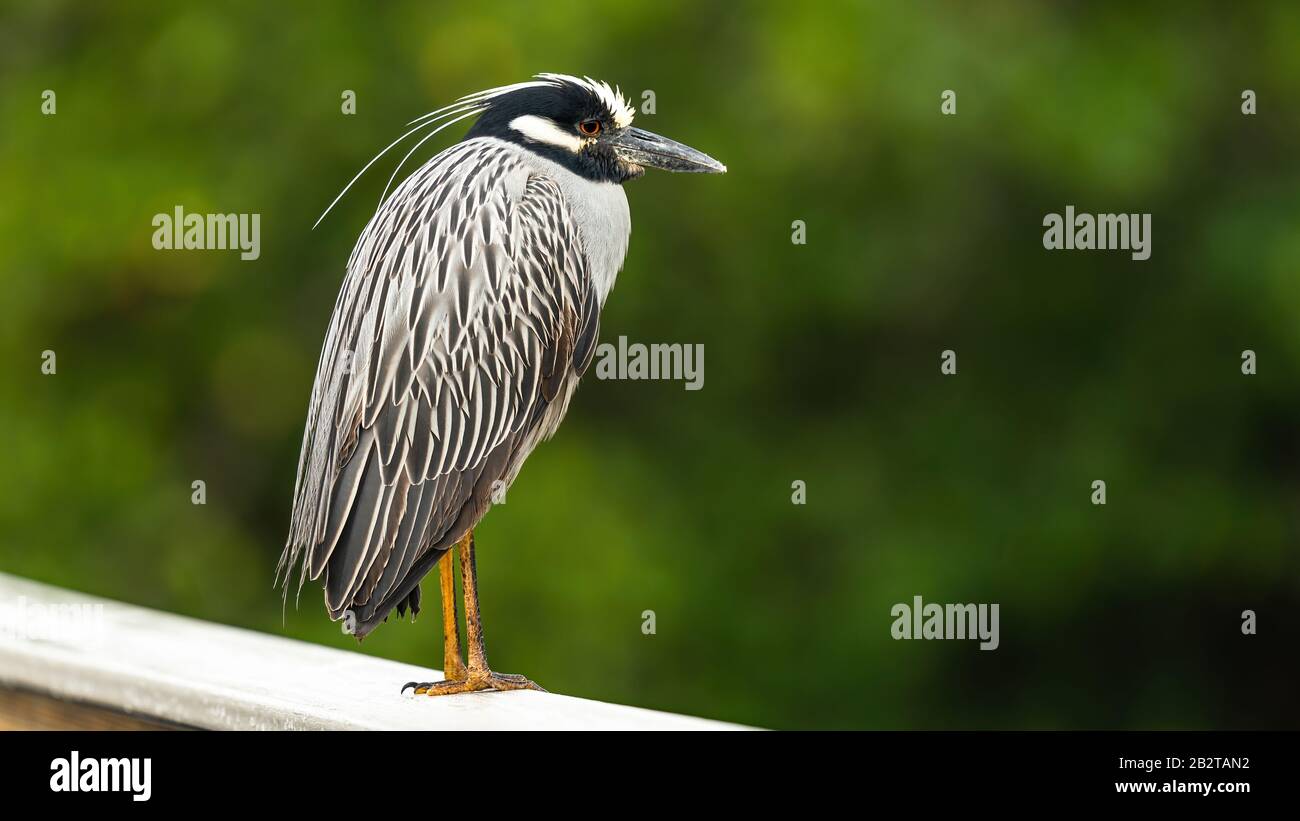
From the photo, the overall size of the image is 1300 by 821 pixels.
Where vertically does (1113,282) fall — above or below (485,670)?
above

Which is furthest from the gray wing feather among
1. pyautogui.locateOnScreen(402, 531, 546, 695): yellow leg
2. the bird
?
pyautogui.locateOnScreen(402, 531, 546, 695): yellow leg

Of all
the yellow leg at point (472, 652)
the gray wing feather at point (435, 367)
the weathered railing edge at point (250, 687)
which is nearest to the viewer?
the weathered railing edge at point (250, 687)

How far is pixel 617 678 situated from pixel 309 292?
2101 millimetres

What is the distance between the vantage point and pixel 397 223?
3.23m

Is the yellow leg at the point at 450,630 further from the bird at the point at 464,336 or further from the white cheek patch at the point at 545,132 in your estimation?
the white cheek patch at the point at 545,132

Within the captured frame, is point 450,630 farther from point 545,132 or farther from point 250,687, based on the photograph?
point 545,132

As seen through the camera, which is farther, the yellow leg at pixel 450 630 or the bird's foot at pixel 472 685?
the yellow leg at pixel 450 630

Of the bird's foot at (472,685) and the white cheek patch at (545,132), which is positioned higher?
the white cheek patch at (545,132)

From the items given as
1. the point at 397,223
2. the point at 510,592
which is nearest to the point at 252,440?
the point at 510,592

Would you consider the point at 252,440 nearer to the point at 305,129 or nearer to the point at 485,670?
the point at 305,129

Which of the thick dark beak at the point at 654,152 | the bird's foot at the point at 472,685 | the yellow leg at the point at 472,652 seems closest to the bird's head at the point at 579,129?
→ the thick dark beak at the point at 654,152

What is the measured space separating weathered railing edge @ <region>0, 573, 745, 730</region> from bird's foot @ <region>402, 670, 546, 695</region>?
33mm

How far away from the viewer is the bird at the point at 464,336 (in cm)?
301

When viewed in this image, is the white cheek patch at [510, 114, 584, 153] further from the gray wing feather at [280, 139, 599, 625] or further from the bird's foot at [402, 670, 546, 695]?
the bird's foot at [402, 670, 546, 695]
